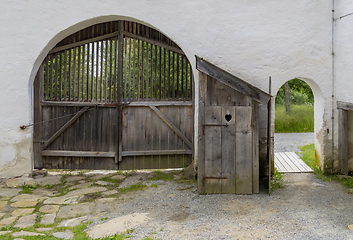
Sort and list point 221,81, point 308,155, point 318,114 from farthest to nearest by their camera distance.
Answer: point 308,155, point 318,114, point 221,81

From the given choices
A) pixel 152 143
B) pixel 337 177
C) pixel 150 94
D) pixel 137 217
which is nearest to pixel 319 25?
pixel 337 177

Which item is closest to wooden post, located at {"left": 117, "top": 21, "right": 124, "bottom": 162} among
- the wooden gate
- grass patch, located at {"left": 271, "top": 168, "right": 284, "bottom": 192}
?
the wooden gate

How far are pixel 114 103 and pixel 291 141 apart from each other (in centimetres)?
697

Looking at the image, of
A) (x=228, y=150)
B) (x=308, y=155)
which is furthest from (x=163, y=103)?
(x=308, y=155)

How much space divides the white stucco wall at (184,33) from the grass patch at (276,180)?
1996mm

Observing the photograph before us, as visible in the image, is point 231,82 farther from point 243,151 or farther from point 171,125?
point 171,125

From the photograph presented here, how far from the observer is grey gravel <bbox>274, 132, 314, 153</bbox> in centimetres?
918

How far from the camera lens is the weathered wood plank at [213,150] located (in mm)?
5145

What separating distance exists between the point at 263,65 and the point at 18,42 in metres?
5.06

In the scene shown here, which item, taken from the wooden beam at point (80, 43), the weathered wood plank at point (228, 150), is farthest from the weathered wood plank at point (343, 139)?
the wooden beam at point (80, 43)

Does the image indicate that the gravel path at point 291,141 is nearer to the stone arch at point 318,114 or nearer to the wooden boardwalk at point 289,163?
the wooden boardwalk at point 289,163

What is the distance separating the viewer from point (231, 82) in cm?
514

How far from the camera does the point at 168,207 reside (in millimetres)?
4586

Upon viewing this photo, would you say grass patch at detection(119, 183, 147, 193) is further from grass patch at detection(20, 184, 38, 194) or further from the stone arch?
the stone arch
